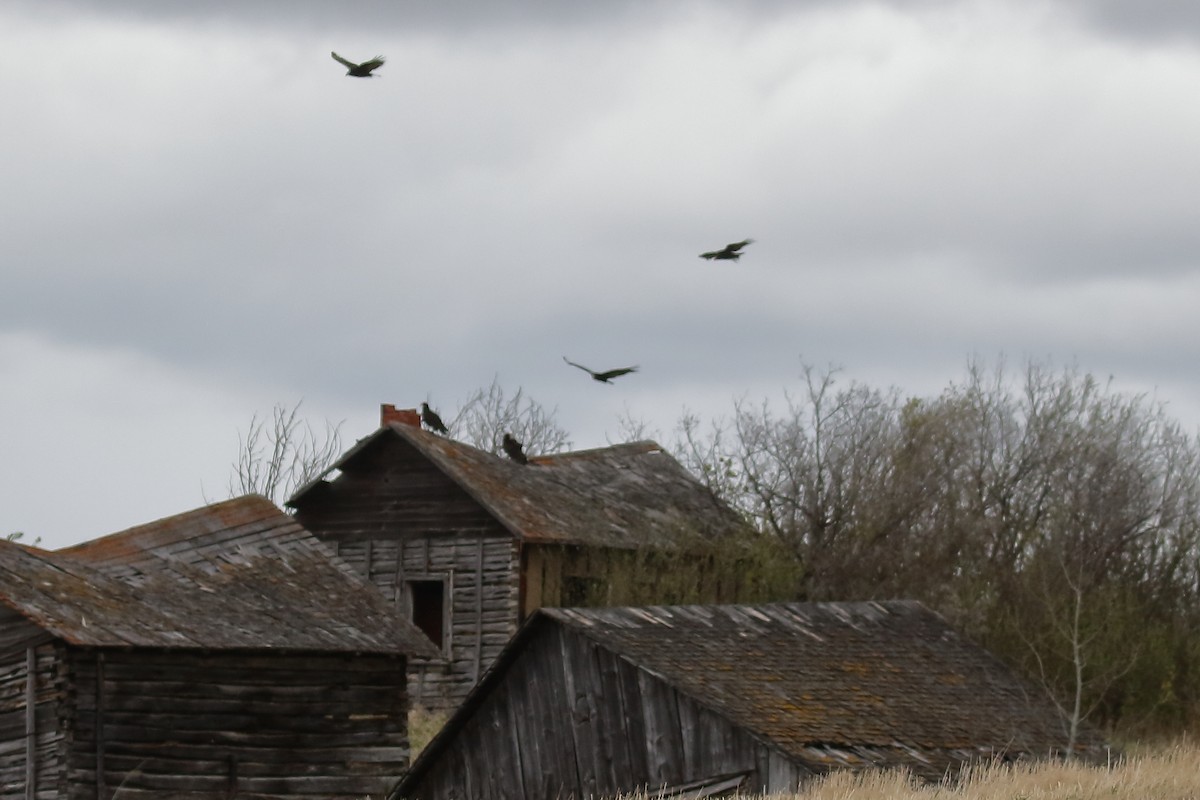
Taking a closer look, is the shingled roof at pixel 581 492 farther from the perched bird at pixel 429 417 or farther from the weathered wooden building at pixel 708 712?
the weathered wooden building at pixel 708 712

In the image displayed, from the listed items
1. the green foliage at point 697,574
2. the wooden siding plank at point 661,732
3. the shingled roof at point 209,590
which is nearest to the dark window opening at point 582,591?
the green foliage at point 697,574

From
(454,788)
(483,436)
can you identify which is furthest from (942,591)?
(483,436)

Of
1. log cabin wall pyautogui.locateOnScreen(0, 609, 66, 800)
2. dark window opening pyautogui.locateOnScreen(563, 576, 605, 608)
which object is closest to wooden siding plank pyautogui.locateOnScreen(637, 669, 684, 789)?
log cabin wall pyautogui.locateOnScreen(0, 609, 66, 800)

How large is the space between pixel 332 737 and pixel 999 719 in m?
8.25

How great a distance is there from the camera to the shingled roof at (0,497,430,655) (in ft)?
65.6

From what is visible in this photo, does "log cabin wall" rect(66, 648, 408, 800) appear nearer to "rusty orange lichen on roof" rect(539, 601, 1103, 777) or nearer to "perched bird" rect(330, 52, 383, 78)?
"rusty orange lichen on roof" rect(539, 601, 1103, 777)

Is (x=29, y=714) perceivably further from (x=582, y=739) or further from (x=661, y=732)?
(x=661, y=732)

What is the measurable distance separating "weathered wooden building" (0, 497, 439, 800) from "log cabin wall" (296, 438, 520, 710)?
6067 mm

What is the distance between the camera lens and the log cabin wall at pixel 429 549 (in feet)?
100

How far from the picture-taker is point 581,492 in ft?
111

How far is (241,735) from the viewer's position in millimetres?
21391

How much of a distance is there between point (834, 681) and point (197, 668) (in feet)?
24.5

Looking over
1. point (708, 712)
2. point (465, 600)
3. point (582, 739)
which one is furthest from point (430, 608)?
point (708, 712)

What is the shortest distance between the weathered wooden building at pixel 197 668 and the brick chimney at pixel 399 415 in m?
8.11
